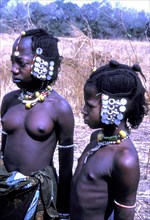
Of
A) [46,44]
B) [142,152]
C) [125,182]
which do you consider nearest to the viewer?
[125,182]

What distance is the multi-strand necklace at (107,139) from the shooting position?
7.00ft

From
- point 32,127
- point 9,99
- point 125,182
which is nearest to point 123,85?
point 125,182

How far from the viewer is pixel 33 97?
2.63 metres

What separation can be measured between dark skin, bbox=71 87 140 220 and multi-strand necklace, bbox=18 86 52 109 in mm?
503

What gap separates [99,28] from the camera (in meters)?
13.6

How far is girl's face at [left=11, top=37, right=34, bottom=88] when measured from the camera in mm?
2553

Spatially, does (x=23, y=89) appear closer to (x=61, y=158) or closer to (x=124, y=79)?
(x=61, y=158)

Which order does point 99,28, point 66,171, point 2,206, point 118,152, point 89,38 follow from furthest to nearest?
point 99,28 → point 89,38 → point 66,171 → point 2,206 → point 118,152

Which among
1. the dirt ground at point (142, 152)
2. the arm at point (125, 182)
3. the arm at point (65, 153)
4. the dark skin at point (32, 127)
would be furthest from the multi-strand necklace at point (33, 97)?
the dirt ground at point (142, 152)

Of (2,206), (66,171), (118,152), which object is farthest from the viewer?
(66,171)

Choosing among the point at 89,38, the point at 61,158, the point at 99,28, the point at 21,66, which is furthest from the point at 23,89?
the point at 99,28

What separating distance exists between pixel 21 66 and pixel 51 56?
208mm

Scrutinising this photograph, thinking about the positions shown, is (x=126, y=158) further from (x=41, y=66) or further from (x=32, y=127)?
(x=41, y=66)

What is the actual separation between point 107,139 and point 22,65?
0.73 metres
